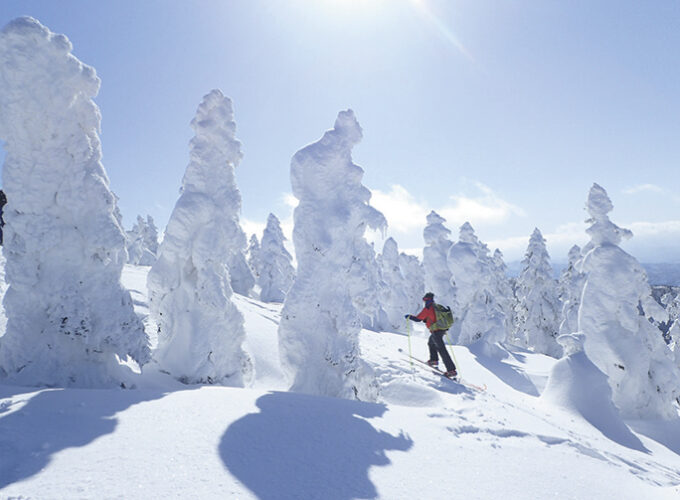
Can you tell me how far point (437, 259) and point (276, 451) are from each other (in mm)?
30119

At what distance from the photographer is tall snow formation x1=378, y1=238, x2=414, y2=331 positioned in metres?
47.2

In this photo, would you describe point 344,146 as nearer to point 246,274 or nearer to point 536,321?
point 246,274

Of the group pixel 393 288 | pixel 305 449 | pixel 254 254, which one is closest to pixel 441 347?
pixel 305 449

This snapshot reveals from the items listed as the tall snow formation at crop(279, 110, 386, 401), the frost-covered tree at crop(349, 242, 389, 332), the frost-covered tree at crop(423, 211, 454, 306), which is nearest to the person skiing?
the frost-covered tree at crop(349, 242, 389, 332)

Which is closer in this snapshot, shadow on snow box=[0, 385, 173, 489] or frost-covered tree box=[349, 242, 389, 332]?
shadow on snow box=[0, 385, 173, 489]

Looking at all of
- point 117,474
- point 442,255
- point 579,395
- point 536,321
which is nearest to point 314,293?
point 117,474

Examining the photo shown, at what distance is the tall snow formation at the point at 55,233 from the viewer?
7.52 m

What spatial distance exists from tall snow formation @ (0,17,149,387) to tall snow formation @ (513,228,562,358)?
37.1 m

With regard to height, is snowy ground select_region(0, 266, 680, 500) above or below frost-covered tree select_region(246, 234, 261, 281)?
below

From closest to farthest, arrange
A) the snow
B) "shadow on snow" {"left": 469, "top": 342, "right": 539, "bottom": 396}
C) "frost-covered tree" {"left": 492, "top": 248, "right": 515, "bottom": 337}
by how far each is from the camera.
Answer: the snow < "shadow on snow" {"left": 469, "top": 342, "right": 539, "bottom": 396} < "frost-covered tree" {"left": 492, "top": 248, "right": 515, "bottom": 337}

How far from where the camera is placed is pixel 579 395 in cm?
1220

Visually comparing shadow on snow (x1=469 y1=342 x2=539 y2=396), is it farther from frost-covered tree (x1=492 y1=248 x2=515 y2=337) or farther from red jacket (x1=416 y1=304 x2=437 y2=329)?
frost-covered tree (x1=492 y1=248 x2=515 y2=337)

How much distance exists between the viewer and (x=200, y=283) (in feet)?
34.3

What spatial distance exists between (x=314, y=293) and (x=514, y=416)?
18.5 ft
